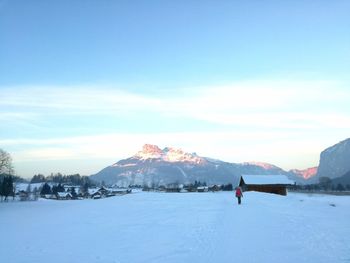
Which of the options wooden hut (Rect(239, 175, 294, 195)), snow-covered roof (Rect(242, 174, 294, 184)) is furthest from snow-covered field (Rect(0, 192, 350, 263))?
snow-covered roof (Rect(242, 174, 294, 184))

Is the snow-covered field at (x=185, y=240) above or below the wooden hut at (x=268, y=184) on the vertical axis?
below

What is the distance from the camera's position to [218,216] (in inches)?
1032

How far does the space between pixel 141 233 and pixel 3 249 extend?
21.8 ft

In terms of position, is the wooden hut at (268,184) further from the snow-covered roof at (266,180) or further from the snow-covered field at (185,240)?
the snow-covered field at (185,240)

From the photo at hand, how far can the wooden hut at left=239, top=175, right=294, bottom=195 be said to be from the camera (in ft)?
256

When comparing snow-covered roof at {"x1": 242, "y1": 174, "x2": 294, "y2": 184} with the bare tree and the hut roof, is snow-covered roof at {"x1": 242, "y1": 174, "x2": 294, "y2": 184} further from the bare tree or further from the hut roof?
the bare tree

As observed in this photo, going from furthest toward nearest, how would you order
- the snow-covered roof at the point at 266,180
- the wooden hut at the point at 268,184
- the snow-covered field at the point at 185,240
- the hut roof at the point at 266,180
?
the snow-covered roof at the point at 266,180 < the hut roof at the point at 266,180 < the wooden hut at the point at 268,184 < the snow-covered field at the point at 185,240

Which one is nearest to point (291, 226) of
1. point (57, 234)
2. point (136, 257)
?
point (136, 257)

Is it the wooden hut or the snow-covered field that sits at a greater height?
the wooden hut

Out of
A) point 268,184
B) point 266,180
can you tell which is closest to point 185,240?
point 268,184

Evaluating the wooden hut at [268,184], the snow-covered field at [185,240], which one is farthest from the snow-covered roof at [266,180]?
the snow-covered field at [185,240]

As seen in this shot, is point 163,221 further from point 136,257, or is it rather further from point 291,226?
point 136,257

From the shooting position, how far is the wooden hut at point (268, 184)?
77938 millimetres

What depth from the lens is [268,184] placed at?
7831cm
